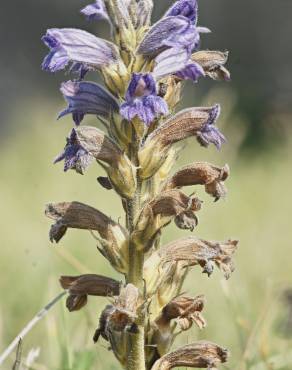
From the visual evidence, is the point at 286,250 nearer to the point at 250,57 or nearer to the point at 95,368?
the point at 95,368

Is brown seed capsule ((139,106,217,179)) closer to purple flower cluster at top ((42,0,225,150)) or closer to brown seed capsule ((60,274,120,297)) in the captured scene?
purple flower cluster at top ((42,0,225,150))

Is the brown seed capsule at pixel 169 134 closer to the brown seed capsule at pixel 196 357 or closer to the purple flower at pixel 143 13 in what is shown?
the purple flower at pixel 143 13

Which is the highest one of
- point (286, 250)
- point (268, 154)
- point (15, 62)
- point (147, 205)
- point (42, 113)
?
point (15, 62)

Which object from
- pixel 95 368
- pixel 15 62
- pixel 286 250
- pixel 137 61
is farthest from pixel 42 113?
pixel 137 61

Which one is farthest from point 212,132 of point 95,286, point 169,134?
point 95,286

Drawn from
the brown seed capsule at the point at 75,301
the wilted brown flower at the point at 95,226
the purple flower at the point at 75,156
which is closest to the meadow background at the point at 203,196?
the brown seed capsule at the point at 75,301
